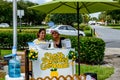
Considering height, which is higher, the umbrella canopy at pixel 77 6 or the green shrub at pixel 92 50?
the umbrella canopy at pixel 77 6

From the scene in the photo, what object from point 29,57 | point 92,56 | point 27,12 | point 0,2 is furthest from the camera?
point 27,12

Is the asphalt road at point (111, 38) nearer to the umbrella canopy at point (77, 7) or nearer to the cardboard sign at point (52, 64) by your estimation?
the umbrella canopy at point (77, 7)

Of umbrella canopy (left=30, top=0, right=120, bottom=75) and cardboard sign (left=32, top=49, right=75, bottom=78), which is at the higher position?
umbrella canopy (left=30, top=0, right=120, bottom=75)

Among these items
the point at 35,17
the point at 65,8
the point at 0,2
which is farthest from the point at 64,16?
the point at 35,17

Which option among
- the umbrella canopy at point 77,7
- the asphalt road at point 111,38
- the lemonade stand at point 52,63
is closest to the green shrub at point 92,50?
the umbrella canopy at point 77,7

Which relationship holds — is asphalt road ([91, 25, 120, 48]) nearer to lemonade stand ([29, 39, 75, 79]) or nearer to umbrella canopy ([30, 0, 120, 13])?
umbrella canopy ([30, 0, 120, 13])

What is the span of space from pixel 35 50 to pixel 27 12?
10093 centimetres

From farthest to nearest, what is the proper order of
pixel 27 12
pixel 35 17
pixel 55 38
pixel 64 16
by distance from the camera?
pixel 35 17
pixel 27 12
pixel 64 16
pixel 55 38

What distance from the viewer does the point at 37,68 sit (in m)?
8.37

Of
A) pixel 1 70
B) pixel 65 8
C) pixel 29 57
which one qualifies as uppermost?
pixel 65 8

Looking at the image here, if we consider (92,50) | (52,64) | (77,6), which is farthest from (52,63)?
(92,50)

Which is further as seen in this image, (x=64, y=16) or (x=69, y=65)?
(x=64, y=16)

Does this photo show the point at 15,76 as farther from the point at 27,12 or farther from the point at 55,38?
the point at 27,12

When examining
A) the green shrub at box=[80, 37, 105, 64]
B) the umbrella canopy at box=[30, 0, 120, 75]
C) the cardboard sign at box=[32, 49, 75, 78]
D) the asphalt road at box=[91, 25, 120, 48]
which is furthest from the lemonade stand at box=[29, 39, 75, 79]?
the asphalt road at box=[91, 25, 120, 48]
